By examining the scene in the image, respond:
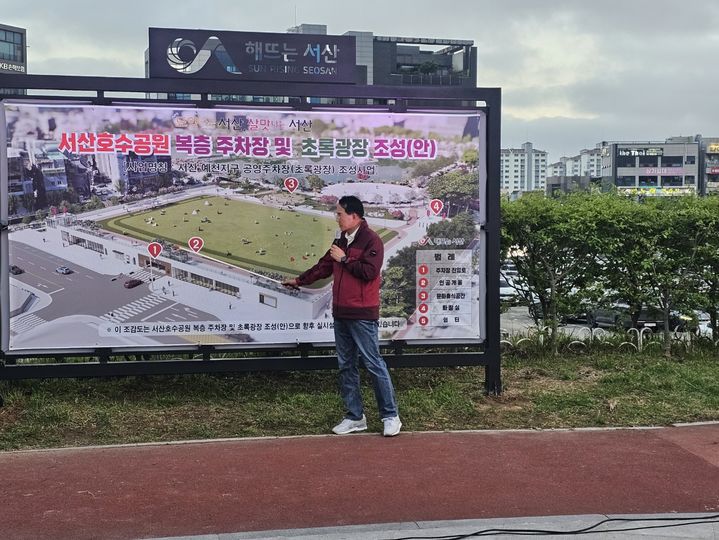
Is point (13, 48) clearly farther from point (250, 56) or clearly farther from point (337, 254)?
point (337, 254)

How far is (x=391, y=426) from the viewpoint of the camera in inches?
237

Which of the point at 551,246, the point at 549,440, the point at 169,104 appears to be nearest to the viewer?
the point at 549,440

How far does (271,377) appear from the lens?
25.4 ft

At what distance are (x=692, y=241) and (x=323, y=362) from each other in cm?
528

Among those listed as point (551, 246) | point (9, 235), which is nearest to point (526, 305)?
point (551, 246)

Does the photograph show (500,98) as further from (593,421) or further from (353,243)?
(593,421)

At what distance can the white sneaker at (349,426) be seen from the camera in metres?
6.10

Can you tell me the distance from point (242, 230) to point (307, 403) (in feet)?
5.64

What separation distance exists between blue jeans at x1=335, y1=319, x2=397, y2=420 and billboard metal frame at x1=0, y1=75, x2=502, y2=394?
2.36ft

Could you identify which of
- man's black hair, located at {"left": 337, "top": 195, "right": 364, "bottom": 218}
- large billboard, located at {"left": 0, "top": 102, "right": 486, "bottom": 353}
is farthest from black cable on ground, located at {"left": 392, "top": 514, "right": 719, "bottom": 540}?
large billboard, located at {"left": 0, "top": 102, "right": 486, "bottom": 353}

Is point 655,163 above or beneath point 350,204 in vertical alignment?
above

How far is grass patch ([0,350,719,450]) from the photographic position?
6160 millimetres

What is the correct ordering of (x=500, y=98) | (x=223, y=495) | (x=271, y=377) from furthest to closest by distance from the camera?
1. (x=271, y=377)
2. (x=500, y=98)
3. (x=223, y=495)

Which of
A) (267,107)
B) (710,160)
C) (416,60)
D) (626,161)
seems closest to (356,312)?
(267,107)
